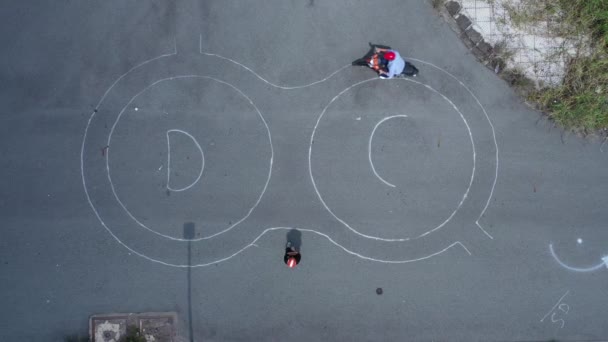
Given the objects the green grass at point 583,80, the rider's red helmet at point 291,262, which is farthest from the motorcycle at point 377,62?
the rider's red helmet at point 291,262

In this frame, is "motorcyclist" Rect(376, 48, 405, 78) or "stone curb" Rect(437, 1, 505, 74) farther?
"stone curb" Rect(437, 1, 505, 74)

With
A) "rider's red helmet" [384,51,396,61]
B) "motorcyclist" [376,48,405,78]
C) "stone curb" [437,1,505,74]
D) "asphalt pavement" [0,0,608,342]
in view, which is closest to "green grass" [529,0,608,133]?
"asphalt pavement" [0,0,608,342]

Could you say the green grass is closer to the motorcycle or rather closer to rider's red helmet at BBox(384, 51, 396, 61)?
the motorcycle

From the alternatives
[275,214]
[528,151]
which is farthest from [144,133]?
[528,151]

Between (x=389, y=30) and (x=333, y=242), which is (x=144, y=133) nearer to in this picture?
(x=333, y=242)

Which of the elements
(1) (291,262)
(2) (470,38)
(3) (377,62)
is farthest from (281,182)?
(2) (470,38)

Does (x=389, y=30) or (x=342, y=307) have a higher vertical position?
(x=389, y=30)
